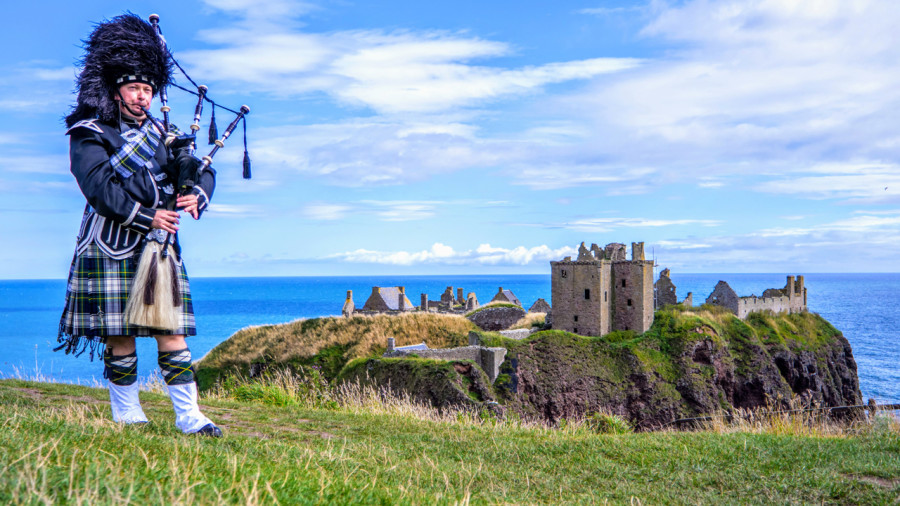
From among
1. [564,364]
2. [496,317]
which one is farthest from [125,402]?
[496,317]

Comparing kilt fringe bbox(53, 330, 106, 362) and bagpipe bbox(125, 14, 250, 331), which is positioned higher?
bagpipe bbox(125, 14, 250, 331)

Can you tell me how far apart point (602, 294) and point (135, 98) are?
1376 inches

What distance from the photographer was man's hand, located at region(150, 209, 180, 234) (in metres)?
5.42

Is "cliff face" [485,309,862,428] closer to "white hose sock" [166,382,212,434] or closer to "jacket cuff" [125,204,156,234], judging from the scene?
"white hose sock" [166,382,212,434]

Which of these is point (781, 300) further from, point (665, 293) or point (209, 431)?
point (209, 431)

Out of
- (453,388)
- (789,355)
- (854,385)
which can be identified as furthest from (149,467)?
(854,385)

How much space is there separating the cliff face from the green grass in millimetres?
18544

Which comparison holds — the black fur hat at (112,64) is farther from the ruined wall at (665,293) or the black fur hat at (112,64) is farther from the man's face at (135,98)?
the ruined wall at (665,293)

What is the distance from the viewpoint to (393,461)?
5.27 meters

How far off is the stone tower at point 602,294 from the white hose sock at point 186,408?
112 ft

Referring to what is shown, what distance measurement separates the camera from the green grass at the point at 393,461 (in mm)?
3100

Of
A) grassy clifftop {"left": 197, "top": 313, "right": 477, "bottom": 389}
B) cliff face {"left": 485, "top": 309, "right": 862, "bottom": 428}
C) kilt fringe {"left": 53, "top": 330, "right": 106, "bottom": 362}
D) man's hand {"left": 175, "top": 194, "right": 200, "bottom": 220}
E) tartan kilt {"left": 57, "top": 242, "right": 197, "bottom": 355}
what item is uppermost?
man's hand {"left": 175, "top": 194, "right": 200, "bottom": 220}

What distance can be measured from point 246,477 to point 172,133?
3.98m

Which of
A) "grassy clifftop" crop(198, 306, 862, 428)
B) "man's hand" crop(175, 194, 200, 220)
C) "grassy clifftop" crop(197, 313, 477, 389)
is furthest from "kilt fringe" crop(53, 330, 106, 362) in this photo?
"grassy clifftop" crop(197, 313, 477, 389)
